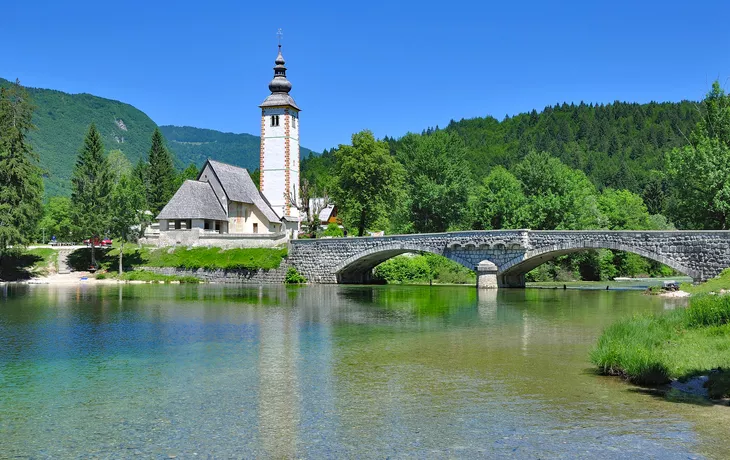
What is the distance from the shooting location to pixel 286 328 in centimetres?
2453

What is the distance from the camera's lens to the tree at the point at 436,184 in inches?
2594

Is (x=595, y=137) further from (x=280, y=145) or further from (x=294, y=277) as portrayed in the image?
(x=294, y=277)

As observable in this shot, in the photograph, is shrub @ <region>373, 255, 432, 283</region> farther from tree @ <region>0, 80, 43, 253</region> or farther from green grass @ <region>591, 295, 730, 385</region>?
green grass @ <region>591, 295, 730, 385</region>

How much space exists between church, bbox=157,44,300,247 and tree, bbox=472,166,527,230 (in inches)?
707

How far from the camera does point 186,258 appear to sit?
58.8m

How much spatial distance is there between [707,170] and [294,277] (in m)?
31.5

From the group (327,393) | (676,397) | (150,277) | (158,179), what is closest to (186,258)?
(150,277)

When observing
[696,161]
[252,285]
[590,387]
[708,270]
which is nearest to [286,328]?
[590,387]

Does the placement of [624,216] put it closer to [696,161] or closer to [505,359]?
[696,161]

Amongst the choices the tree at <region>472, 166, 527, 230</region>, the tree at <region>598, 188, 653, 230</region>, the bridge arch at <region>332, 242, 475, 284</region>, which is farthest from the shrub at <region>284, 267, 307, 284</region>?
the tree at <region>598, 188, 653, 230</region>

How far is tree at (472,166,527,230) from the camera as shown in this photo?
202 feet

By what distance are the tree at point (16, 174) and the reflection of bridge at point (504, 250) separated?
21117 millimetres

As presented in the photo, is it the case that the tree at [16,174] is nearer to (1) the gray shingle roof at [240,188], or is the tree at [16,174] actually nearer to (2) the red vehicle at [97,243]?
(2) the red vehicle at [97,243]

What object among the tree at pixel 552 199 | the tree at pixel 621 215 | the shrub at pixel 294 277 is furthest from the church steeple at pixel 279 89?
the tree at pixel 621 215
